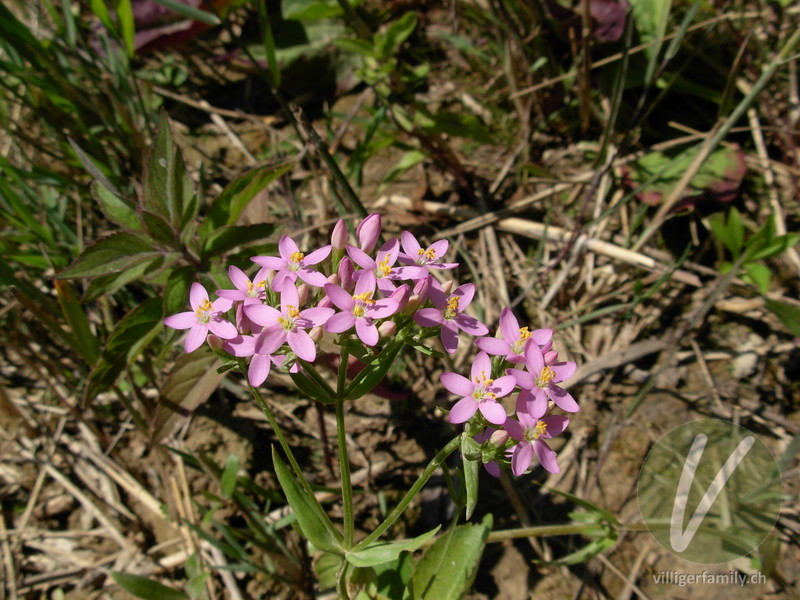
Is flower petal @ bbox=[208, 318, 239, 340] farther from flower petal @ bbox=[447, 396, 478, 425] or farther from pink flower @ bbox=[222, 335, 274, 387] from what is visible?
flower petal @ bbox=[447, 396, 478, 425]

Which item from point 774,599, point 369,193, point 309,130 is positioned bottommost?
point 774,599

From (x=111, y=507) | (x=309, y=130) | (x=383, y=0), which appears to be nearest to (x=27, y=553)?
(x=111, y=507)

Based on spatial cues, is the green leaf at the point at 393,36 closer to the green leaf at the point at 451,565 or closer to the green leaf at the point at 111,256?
the green leaf at the point at 111,256

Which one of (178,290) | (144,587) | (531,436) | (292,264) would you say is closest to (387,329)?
(292,264)

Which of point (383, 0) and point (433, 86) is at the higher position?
point (383, 0)

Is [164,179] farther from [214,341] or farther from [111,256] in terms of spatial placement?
[214,341]

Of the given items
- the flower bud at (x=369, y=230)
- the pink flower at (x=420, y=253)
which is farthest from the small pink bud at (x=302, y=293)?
the pink flower at (x=420, y=253)

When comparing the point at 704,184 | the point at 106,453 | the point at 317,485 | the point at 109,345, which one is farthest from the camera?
the point at 704,184

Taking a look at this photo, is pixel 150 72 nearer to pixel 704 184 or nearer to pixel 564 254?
pixel 564 254

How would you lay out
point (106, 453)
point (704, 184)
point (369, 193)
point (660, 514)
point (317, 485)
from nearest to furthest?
point (660, 514)
point (317, 485)
point (106, 453)
point (704, 184)
point (369, 193)
